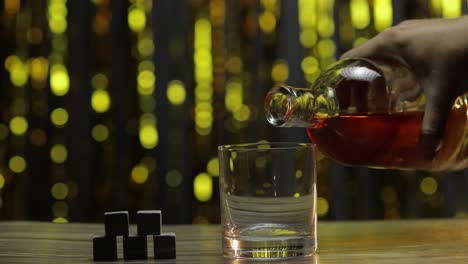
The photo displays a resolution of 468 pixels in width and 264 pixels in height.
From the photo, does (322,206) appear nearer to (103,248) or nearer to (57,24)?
(57,24)

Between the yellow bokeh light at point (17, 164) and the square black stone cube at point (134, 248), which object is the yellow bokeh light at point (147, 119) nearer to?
the yellow bokeh light at point (17, 164)

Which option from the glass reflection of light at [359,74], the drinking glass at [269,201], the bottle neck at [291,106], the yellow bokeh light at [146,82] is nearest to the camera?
the drinking glass at [269,201]

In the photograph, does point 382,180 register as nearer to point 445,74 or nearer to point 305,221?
point 445,74

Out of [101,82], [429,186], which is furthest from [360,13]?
[101,82]

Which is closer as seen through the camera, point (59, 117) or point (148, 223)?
point (148, 223)

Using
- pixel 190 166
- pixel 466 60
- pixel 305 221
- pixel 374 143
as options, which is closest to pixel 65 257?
pixel 305 221

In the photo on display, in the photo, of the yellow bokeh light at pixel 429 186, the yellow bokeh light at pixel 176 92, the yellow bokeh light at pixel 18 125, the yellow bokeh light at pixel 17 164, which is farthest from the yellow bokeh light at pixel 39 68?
the yellow bokeh light at pixel 429 186

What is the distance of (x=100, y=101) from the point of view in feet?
7.85

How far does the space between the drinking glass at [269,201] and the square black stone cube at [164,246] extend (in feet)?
0.18

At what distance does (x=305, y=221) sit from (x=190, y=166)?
1621 millimetres

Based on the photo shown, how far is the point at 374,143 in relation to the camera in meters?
1.04

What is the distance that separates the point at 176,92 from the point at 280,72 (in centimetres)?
29

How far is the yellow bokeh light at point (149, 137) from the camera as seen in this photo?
2.38 m

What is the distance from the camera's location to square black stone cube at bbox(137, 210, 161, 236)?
835 mm
